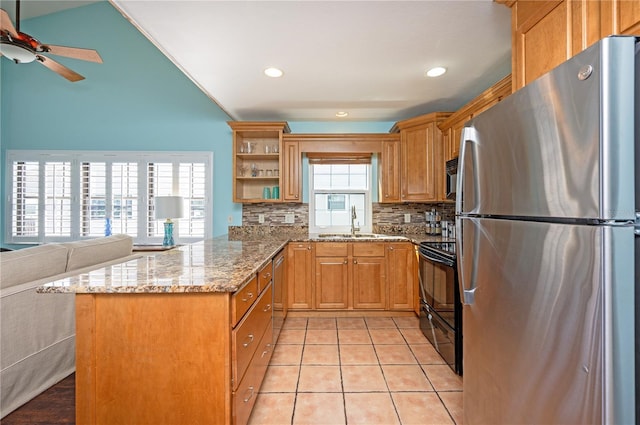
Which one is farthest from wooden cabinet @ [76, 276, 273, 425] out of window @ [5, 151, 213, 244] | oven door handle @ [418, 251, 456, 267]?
window @ [5, 151, 213, 244]

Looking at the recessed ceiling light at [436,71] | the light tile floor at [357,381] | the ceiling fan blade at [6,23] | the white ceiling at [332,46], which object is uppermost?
the ceiling fan blade at [6,23]

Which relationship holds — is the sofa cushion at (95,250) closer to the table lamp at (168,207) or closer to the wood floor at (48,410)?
the wood floor at (48,410)

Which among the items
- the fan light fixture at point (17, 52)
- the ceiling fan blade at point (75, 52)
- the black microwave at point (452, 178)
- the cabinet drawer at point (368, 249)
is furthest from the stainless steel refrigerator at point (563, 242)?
the fan light fixture at point (17, 52)

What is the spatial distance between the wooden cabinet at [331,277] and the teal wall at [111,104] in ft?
4.77

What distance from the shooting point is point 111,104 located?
13.6 feet

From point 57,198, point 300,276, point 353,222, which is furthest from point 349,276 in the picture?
point 57,198

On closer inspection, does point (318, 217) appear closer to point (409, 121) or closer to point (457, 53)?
point (409, 121)

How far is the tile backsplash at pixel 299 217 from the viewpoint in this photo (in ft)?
12.6

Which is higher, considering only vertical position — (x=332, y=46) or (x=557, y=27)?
(x=332, y=46)

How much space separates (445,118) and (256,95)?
6.86 ft

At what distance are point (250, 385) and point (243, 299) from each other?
0.50 metres

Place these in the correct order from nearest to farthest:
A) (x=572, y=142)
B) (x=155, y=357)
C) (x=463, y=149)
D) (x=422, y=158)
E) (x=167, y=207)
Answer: (x=572, y=142), (x=155, y=357), (x=463, y=149), (x=422, y=158), (x=167, y=207)

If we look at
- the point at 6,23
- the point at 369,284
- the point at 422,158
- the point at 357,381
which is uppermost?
the point at 6,23

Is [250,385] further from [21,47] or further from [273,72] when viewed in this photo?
[21,47]
